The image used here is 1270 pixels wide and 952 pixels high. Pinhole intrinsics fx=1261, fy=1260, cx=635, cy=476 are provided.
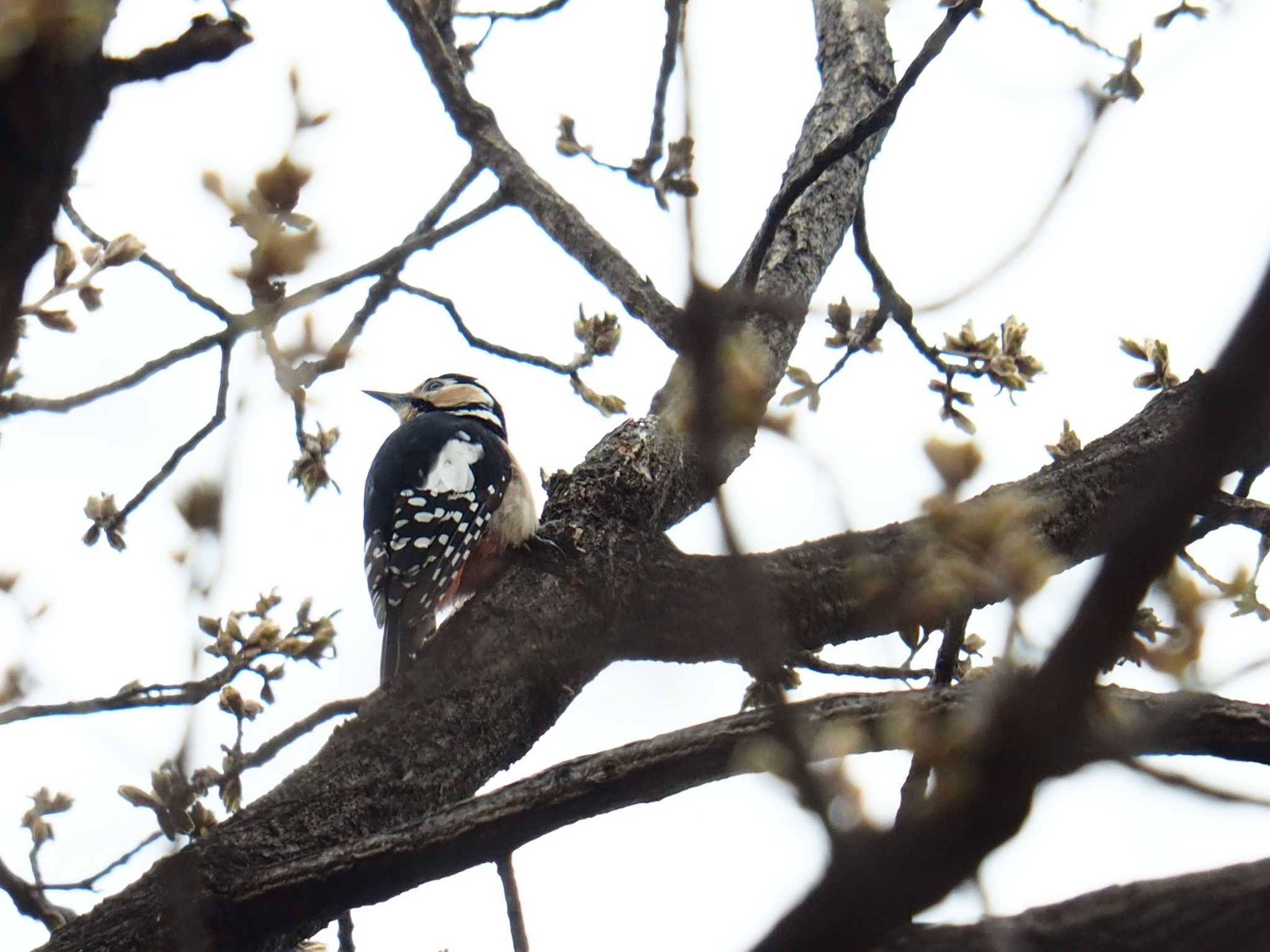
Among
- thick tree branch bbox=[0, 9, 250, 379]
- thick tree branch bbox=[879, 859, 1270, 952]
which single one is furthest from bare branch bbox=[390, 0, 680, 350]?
thick tree branch bbox=[0, 9, 250, 379]

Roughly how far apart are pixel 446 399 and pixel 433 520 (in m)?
1.89

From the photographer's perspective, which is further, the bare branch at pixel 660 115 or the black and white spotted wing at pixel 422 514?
the black and white spotted wing at pixel 422 514

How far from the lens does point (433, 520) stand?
4297mm

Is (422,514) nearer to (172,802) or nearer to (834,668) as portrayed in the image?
(834,668)

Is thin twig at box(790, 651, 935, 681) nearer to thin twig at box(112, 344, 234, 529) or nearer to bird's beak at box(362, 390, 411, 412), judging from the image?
thin twig at box(112, 344, 234, 529)

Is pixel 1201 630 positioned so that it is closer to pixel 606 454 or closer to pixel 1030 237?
pixel 1030 237

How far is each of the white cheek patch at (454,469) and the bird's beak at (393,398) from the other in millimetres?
1295

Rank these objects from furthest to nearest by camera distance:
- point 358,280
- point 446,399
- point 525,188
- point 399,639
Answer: point 446,399
point 399,639
point 525,188
point 358,280

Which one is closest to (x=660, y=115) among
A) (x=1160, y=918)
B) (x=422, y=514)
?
(x=422, y=514)

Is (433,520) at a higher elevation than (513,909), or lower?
higher

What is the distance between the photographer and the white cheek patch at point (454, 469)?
4.50 meters

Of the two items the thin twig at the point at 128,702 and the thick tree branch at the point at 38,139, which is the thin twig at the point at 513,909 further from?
the thick tree branch at the point at 38,139

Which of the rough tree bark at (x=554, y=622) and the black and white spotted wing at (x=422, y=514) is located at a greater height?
the black and white spotted wing at (x=422, y=514)

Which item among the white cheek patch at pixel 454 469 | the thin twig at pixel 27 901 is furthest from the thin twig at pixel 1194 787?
the white cheek patch at pixel 454 469
